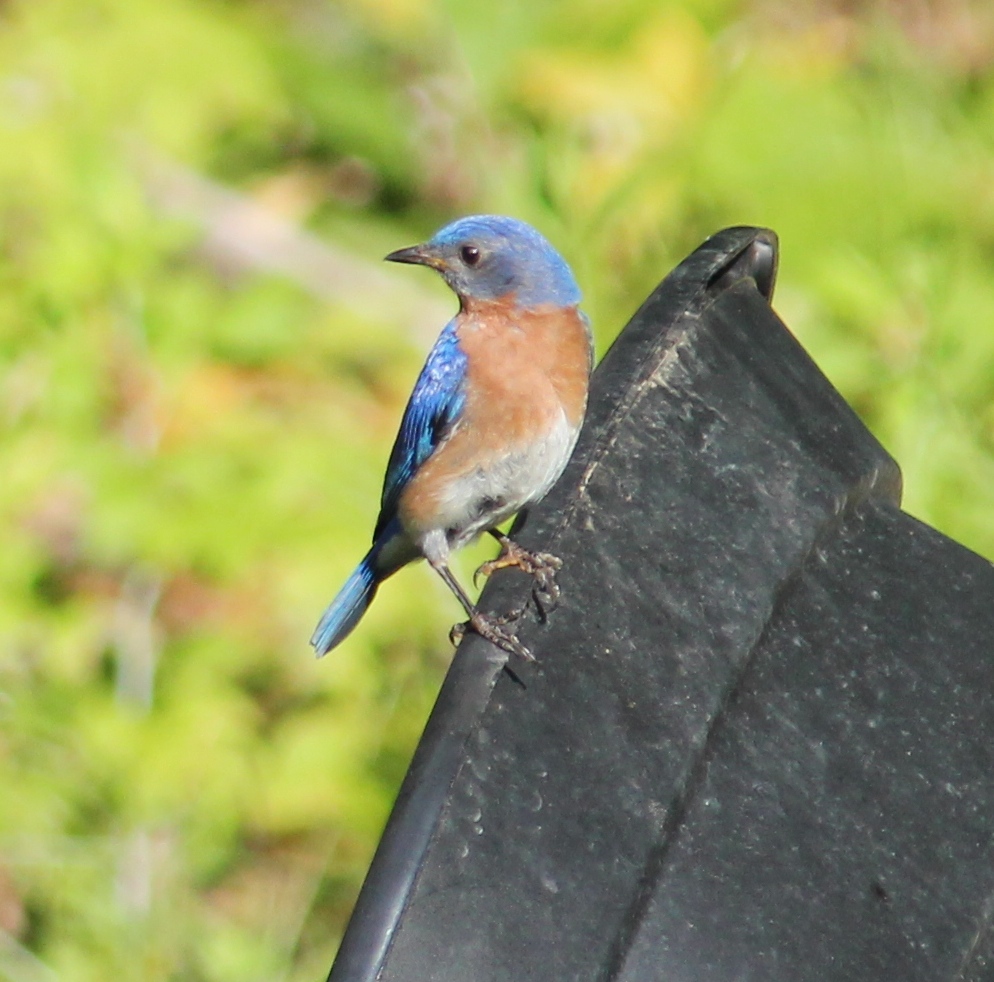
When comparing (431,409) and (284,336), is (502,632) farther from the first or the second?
(284,336)

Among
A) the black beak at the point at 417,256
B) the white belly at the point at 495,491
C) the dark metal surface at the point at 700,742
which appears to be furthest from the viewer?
the black beak at the point at 417,256

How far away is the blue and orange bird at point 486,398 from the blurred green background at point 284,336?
51 cm

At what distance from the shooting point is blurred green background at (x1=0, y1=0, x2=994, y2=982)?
373 centimetres

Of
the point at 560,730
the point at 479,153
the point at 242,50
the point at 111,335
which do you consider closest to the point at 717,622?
the point at 560,730

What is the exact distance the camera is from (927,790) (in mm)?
1695

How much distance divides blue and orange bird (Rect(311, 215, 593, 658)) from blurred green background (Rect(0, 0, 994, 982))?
0.51 metres

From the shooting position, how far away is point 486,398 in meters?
2.81

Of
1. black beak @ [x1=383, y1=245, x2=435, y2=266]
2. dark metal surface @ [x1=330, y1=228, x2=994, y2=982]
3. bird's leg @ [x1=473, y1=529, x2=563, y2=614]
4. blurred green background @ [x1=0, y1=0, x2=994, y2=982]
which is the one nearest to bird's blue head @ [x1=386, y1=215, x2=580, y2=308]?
black beak @ [x1=383, y1=245, x2=435, y2=266]

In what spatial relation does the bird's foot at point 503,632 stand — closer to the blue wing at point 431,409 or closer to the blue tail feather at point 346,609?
the blue wing at point 431,409

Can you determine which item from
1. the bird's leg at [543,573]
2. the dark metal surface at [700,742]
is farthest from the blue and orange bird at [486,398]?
the bird's leg at [543,573]

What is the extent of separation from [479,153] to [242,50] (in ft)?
3.85

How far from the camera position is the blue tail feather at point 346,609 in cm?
312

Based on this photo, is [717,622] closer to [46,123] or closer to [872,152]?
[872,152]

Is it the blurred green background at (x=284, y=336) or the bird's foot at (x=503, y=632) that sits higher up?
the blurred green background at (x=284, y=336)
